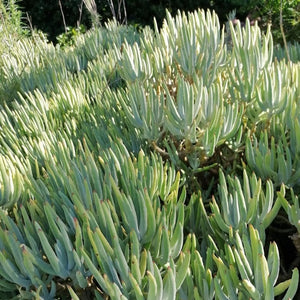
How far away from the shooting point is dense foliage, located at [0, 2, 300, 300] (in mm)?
1104

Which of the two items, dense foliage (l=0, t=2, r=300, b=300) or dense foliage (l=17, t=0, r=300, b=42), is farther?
dense foliage (l=17, t=0, r=300, b=42)

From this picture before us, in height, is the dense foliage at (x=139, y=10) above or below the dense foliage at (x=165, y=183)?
below

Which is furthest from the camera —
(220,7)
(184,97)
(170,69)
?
(220,7)

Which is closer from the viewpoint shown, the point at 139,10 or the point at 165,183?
the point at 165,183

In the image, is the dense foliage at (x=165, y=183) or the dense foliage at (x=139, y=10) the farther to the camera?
the dense foliage at (x=139, y=10)

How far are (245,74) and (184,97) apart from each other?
0.35 m

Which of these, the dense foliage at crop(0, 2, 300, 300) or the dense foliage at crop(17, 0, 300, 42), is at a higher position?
the dense foliage at crop(0, 2, 300, 300)

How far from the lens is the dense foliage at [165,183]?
1.10 meters

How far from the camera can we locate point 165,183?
1427mm

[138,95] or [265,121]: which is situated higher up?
[138,95]

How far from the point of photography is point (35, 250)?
1228 millimetres

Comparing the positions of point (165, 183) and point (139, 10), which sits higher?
point (165, 183)

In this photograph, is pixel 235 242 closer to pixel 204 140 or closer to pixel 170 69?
pixel 204 140

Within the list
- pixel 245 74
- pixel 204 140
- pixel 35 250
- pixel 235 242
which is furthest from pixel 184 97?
pixel 35 250
